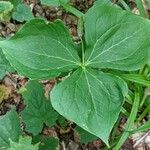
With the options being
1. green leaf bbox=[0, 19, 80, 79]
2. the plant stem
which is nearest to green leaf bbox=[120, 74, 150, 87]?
the plant stem

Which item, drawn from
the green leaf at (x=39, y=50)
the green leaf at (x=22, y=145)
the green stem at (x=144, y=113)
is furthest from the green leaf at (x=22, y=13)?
the green leaf at (x=22, y=145)

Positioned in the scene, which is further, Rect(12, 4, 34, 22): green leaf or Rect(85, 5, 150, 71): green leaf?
Rect(12, 4, 34, 22): green leaf

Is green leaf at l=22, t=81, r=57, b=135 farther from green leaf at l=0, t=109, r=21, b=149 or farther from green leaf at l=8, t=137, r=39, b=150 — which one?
green leaf at l=8, t=137, r=39, b=150

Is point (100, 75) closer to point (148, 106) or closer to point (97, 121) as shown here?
point (97, 121)

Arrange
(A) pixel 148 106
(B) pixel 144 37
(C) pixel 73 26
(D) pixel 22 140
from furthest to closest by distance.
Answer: (C) pixel 73 26
(A) pixel 148 106
(B) pixel 144 37
(D) pixel 22 140

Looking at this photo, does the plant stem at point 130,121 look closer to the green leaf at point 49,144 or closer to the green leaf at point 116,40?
the green leaf at point 49,144

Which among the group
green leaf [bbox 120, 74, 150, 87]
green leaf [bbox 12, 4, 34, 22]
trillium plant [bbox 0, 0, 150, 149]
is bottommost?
green leaf [bbox 120, 74, 150, 87]

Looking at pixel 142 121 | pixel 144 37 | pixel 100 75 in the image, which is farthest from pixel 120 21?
pixel 142 121
